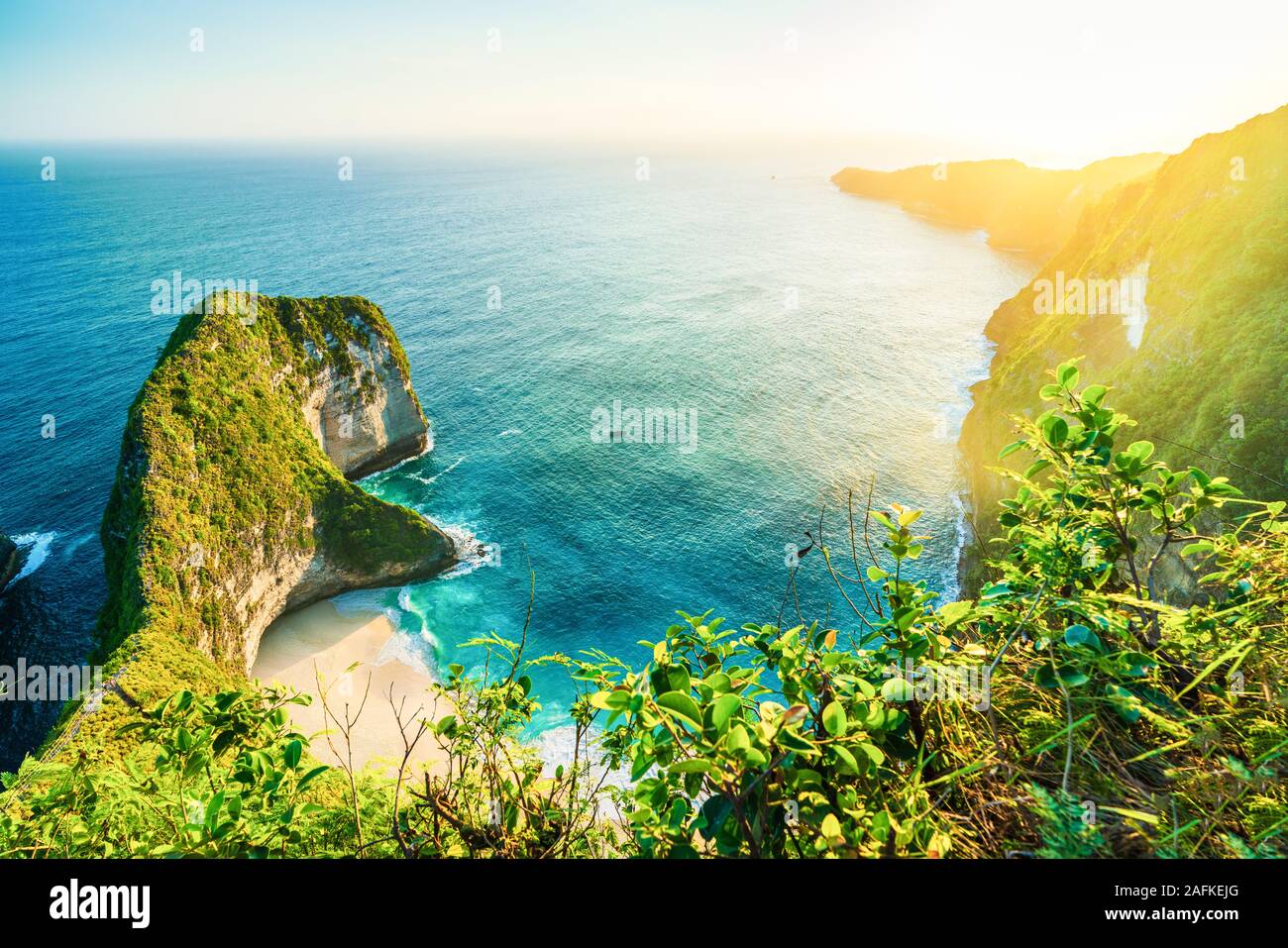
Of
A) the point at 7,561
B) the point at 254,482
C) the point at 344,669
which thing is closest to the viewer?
the point at 344,669

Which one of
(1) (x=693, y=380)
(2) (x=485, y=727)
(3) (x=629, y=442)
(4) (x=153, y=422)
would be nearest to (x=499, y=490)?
(3) (x=629, y=442)

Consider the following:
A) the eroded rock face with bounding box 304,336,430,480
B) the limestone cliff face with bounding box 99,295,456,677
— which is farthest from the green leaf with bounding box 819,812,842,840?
the eroded rock face with bounding box 304,336,430,480

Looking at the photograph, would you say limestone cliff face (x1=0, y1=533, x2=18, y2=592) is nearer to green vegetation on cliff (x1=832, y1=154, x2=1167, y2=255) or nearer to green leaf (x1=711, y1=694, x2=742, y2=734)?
green leaf (x1=711, y1=694, x2=742, y2=734)

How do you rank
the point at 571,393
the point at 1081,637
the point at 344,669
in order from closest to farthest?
the point at 1081,637
the point at 344,669
the point at 571,393

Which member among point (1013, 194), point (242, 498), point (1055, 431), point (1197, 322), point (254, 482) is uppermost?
point (1013, 194)

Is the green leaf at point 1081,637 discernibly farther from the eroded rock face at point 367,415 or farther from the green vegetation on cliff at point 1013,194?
the green vegetation on cliff at point 1013,194

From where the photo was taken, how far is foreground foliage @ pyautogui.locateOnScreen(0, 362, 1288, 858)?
2258 mm

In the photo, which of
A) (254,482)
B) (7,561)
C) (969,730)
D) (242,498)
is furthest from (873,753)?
(7,561)

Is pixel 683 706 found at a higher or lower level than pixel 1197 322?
lower

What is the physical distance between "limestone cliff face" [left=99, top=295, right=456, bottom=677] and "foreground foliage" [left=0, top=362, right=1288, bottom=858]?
30.4 meters

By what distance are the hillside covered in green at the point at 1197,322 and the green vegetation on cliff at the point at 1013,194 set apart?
71125 mm

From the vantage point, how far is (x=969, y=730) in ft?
9.12

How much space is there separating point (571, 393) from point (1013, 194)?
461ft

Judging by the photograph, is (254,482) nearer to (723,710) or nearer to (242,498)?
(242,498)
